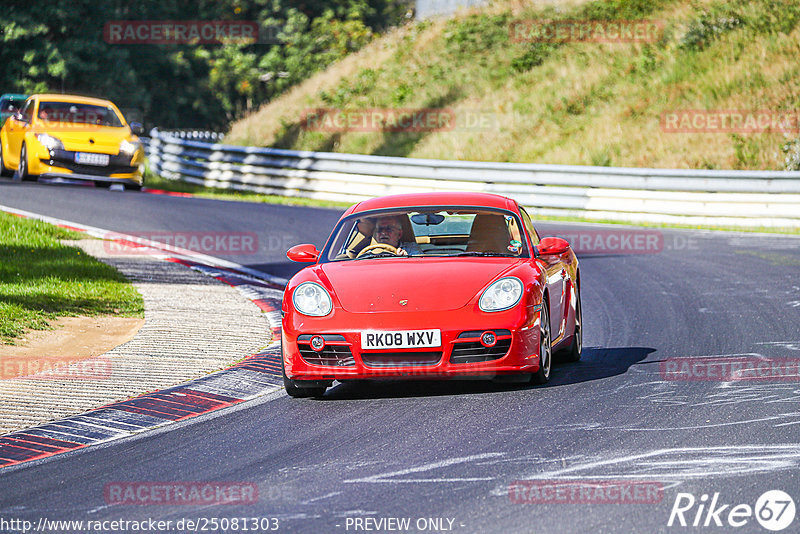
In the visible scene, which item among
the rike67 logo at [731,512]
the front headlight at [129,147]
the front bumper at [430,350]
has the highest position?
the front headlight at [129,147]

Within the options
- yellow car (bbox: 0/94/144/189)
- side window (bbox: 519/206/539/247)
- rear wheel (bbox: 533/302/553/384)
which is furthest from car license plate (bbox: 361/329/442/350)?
yellow car (bbox: 0/94/144/189)

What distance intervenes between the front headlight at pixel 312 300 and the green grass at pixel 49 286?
2971 mm

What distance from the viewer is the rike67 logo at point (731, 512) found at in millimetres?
5008

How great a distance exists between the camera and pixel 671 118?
2889 centimetres

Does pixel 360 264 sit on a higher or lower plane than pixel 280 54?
lower

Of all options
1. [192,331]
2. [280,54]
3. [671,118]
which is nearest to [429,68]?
[671,118]

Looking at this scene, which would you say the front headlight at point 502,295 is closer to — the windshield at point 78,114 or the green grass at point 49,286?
the green grass at point 49,286

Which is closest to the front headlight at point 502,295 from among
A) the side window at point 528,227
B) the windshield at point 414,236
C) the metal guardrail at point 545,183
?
the windshield at point 414,236

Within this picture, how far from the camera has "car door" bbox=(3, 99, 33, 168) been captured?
23.5 m

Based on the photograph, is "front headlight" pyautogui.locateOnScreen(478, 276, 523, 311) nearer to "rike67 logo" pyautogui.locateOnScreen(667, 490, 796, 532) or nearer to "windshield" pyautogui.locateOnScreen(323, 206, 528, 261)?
"windshield" pyautogui.locateOnScreen(323, 206, 528, 261)

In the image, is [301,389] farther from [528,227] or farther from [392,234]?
[528,227]

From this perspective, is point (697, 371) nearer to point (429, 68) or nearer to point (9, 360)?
point (9, 360)

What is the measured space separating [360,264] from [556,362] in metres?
1.90

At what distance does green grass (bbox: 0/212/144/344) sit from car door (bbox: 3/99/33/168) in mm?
8031
